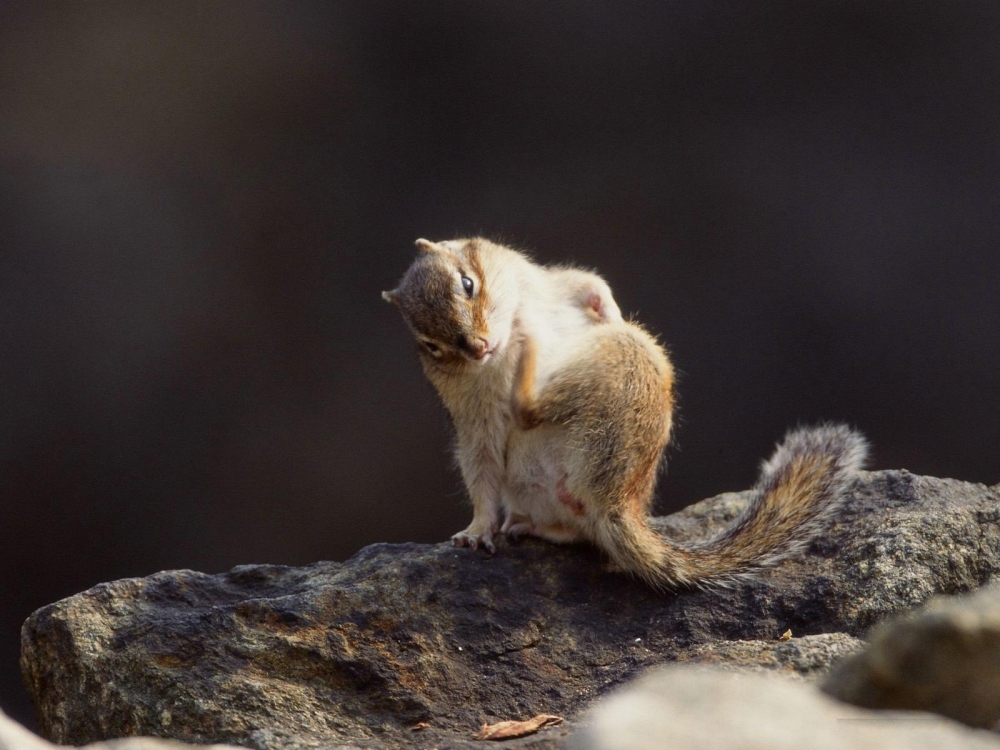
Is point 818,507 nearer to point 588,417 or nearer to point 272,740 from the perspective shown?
point 588,417

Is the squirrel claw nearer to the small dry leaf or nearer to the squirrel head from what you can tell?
the squirrel head

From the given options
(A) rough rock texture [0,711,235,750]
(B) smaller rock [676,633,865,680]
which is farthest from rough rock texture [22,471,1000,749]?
(A) rough rock texture [0,711,235,750]

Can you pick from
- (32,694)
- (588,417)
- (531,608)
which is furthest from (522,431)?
(32,694)

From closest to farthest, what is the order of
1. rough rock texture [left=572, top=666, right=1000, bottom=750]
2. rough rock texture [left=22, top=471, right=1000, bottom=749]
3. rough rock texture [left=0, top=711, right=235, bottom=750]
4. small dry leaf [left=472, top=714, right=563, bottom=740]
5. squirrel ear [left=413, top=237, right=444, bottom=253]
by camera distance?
rough rock texture [left=572, top=666, right=1000, bottom=750] → rough rock texture [left=0, top=711, right=235, bottom=750] → small dry leaf [left=472, top=714, right=563, bottom=740] → rough rock texture [left=22, top=471, right=1000, bottom=749] → squirrel ear [left=413, top=237, right=444, bottom=253]

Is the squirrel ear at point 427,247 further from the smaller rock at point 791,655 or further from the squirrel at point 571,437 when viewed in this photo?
the smaller rock at point 791,655

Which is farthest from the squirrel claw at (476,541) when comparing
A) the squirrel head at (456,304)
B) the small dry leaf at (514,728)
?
the small dry leaf at (514,728)
